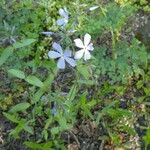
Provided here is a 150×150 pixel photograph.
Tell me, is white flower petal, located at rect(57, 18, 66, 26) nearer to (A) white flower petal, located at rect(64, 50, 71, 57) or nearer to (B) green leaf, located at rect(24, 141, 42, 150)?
(A) white flower petal, located at rect(64, 50, 71, 57)

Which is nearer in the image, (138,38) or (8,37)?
(8,37)

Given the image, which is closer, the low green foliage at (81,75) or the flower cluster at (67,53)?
the flower cluster at (67,53)

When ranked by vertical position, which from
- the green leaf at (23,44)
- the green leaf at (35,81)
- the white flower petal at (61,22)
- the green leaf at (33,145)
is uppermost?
the white flower petal at (61,22)

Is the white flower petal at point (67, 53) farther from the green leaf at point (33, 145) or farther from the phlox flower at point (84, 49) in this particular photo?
the green leaf at point (33, 145)

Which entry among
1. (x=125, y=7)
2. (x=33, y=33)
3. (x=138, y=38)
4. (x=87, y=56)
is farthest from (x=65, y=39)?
(x=138, y=38)

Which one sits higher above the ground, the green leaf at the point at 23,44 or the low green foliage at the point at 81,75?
the green leaf at the point at 23,44

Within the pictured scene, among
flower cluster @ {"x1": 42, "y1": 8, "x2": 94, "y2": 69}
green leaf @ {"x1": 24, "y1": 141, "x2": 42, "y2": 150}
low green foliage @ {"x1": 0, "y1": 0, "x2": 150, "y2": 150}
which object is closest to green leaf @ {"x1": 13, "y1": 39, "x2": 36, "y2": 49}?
flower cluster @ {"x1": 42, "y1": 8, "x2": 94, "y2": 69}

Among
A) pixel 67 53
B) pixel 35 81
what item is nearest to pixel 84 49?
pixel 67 53

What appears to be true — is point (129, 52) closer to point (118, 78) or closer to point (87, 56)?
point (118, 78)

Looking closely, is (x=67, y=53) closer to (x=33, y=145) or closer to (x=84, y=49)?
(x=84, y=49)

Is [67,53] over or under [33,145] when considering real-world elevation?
over

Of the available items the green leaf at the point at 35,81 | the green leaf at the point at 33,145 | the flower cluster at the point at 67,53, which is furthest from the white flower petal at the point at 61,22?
the green leaf at the point at 33,145
